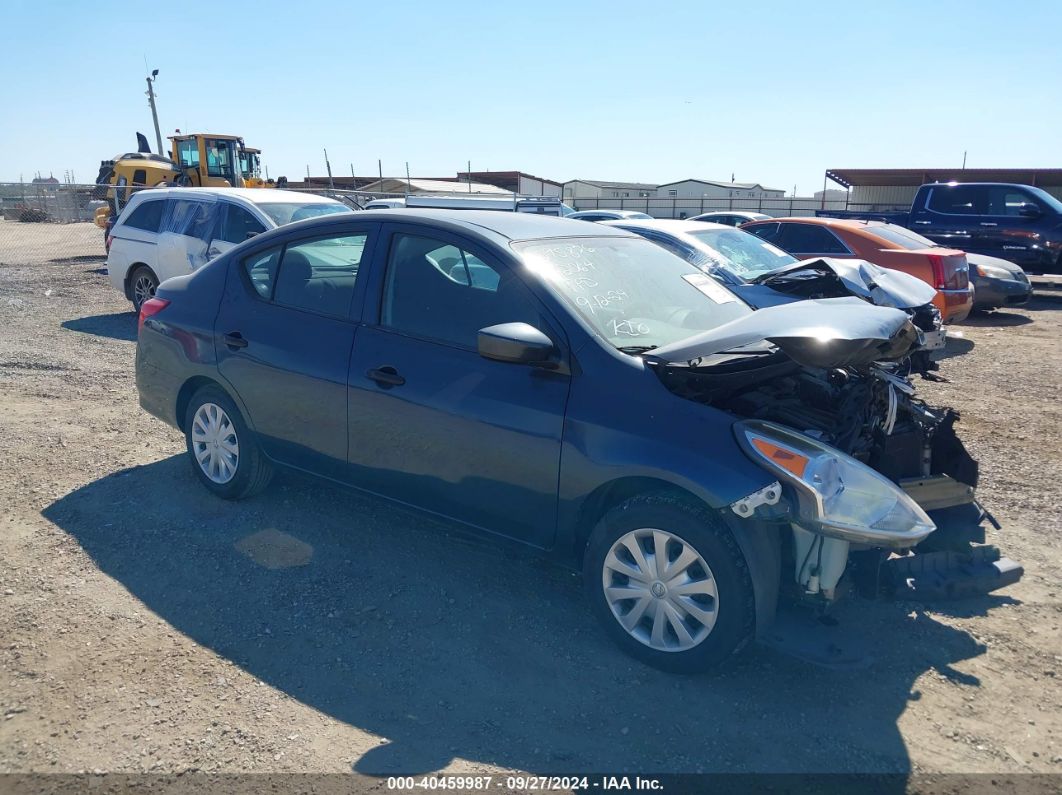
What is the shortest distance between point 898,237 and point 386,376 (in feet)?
30.4

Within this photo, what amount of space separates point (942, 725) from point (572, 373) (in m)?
1.98

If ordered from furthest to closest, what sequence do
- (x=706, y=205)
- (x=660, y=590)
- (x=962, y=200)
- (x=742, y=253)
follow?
(x=706, y=205), (x=962, y=200), (x=742, y=253), (x=660, y=590)

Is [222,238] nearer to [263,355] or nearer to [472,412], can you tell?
[263,355]

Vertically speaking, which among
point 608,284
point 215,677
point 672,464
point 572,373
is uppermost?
point 608,284

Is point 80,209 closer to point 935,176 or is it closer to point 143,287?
point 143,287

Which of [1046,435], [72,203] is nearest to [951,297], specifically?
[1046,435]

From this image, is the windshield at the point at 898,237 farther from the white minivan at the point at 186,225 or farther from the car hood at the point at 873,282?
the white minivan at the point at 186,225

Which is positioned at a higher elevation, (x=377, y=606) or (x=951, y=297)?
(x=951, y=297)

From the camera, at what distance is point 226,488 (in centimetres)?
495

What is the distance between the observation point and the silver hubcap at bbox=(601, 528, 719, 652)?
3.24m

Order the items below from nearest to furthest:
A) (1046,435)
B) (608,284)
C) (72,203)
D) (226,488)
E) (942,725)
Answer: (942,725), (608,284), (226,488), (1046,435), (72,203)

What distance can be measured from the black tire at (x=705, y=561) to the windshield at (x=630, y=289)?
734mm

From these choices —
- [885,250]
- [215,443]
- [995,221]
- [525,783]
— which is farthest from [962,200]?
[525,783]

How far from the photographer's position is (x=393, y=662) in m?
3.48
